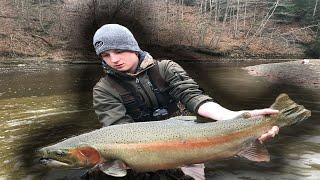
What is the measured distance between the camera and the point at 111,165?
400 cm

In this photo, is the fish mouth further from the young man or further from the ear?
the young man

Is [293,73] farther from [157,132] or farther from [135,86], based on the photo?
[157,132]

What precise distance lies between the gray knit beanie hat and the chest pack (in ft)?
1.34

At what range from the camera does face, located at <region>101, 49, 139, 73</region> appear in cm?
487

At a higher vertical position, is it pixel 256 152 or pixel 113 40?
pixel 113 40

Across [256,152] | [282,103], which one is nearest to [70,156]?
[256,152]

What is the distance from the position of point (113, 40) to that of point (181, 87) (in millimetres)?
893

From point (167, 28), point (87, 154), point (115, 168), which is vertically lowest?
point (167, 28)

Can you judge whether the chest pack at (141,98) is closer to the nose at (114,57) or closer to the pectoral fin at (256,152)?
the nose at (114,57)

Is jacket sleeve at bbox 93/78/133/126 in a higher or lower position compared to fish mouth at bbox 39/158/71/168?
higher

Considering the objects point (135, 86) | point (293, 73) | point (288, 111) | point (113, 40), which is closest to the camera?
point (288, 111)

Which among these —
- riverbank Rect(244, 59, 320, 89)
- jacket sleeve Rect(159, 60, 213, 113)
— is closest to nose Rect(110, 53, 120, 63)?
jacket sleeve Rect(159, 60, 213, 113)

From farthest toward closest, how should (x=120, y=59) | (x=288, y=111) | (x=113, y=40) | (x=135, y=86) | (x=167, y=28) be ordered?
(x=167, y=28) < (x=135, y=86) < (x=120, y=59) < (x=113, y=40) < (x=288, y=111)

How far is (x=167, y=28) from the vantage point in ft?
166
